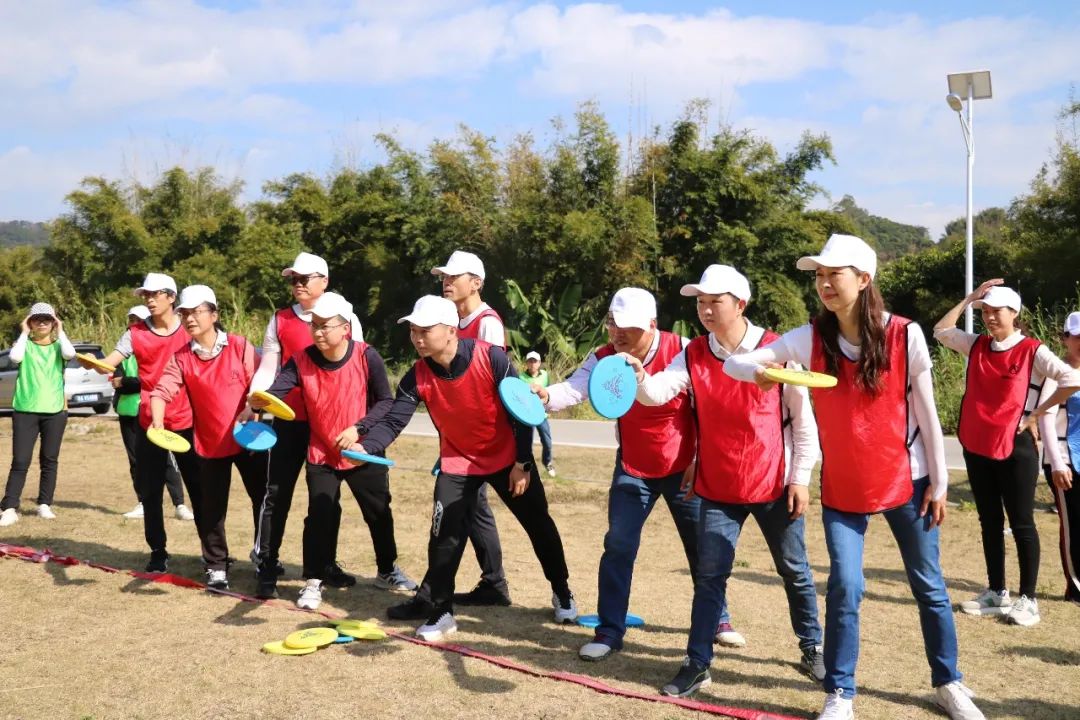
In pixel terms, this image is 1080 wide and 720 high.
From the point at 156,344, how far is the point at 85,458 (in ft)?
24.5

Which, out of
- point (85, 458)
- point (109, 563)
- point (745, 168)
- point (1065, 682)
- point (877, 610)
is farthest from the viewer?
point (745, 168)

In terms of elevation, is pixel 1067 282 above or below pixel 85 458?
above

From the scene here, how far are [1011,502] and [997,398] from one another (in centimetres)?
63

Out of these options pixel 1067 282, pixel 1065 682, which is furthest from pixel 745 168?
pixel 1065 682

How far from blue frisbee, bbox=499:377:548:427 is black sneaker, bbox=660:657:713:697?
4.44 ft

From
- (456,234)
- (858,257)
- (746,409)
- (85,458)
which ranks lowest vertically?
(85,458)

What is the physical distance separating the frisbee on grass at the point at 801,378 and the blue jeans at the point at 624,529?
137cm

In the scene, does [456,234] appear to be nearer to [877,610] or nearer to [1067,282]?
[1067,282]

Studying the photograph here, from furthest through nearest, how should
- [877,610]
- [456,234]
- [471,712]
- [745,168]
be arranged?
[456,234] → [745,168] → [877,610] → [471,712]

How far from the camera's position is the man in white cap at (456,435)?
18.4ft

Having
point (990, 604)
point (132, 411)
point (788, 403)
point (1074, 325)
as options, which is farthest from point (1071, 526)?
point (132, 411)

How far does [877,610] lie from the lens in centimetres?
668

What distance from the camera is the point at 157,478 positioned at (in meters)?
7.19

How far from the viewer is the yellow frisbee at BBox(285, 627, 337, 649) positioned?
5477mm
